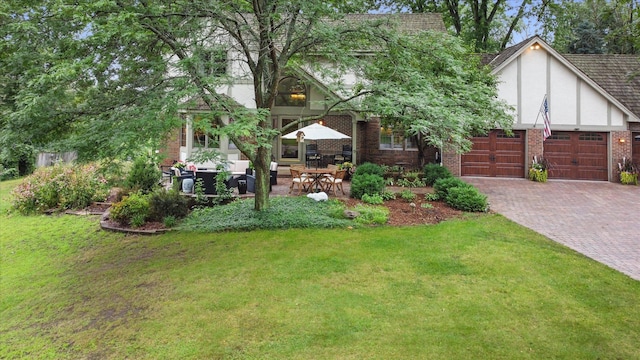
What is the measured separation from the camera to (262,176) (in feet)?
29.6

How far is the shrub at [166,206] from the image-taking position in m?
9.17

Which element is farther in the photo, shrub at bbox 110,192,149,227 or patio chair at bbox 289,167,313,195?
patio chair at bbox 289,167,313,195

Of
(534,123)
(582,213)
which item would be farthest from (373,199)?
(534,123)

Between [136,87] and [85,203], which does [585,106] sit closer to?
[136,87]

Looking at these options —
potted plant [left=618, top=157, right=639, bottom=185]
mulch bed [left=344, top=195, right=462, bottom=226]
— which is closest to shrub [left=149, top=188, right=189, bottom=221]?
mulch bed [left=344, top=195, right=462, bottom=226]

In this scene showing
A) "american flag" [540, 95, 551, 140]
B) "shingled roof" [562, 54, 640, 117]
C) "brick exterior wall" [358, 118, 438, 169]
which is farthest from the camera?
"brick exterior wall" [358, 118, 438, 169]

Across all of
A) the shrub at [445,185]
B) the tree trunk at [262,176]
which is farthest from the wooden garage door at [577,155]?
the tree trunk at [262,176]

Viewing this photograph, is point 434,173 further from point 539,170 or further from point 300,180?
point 539,170

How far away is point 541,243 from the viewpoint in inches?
285

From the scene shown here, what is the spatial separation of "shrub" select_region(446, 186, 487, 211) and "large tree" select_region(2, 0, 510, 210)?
3033mm

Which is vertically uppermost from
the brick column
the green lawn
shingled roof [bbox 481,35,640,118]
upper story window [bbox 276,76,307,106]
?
shingled roof [bbox 481,35,640,118]

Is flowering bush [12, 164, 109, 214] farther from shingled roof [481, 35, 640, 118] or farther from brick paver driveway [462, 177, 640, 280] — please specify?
shingled roof [481, 35, 640, 118]

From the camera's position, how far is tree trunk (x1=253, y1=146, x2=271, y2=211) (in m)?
8.94

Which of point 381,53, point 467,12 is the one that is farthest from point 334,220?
point 467,12
